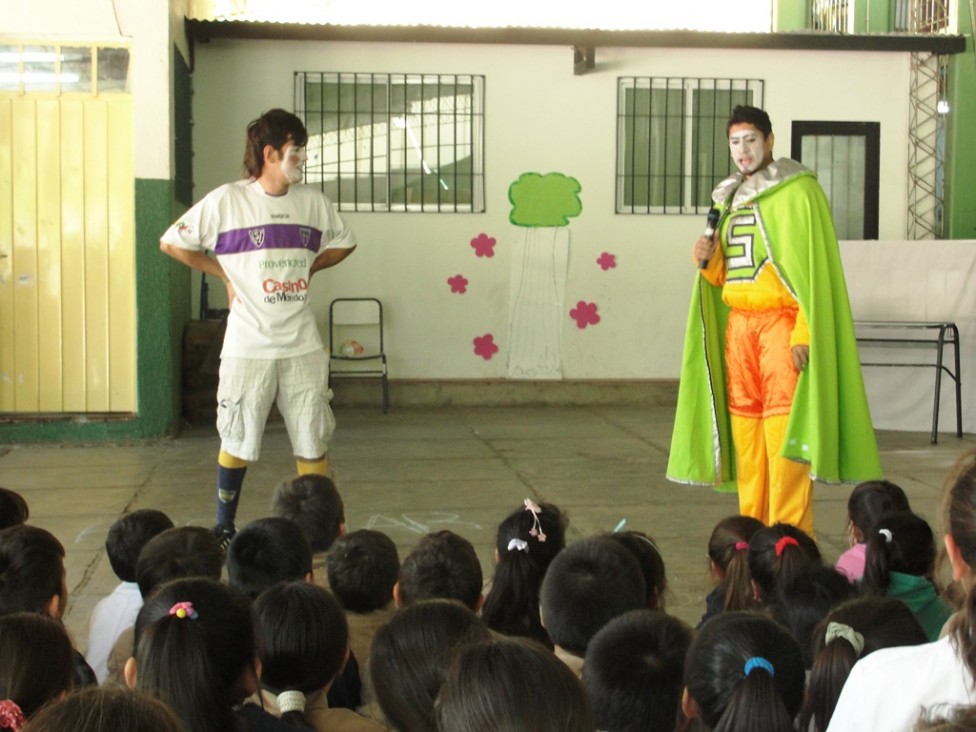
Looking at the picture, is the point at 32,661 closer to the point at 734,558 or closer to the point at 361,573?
the point at 361,573

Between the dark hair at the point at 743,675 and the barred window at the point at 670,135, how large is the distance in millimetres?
8582

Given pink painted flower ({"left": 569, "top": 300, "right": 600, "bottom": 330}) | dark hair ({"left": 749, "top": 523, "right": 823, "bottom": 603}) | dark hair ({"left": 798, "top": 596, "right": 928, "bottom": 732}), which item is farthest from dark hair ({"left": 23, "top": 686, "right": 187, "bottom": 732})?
pink painted flower ({"left": 569, "top": 300, "right": 600, "bottom": 330})

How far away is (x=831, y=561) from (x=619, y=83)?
637 cm

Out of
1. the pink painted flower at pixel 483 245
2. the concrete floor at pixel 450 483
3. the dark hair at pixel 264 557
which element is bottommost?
the concrete floor at pixel 450 483

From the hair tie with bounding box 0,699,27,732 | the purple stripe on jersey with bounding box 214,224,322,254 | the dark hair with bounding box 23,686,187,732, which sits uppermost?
the purple stripe on jersey with bounding box 214,224,322,254

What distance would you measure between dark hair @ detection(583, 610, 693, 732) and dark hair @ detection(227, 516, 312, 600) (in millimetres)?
1142

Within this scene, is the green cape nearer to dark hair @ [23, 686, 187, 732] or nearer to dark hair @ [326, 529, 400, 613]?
dark hair @ [326, 529, 400, 613]

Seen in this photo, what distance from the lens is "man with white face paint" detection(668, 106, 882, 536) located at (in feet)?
14.4

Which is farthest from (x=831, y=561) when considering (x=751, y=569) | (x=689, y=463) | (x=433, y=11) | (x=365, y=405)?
(x=433, y=11)

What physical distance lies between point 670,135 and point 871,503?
23.8ft

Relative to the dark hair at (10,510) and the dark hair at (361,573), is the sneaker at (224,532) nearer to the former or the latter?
the dark hair at (10,510)

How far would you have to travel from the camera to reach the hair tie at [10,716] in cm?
160

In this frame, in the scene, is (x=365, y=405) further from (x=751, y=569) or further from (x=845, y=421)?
(x=751, y=569)

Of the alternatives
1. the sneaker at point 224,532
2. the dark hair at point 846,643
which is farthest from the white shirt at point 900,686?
the sneaker at point 224,532
